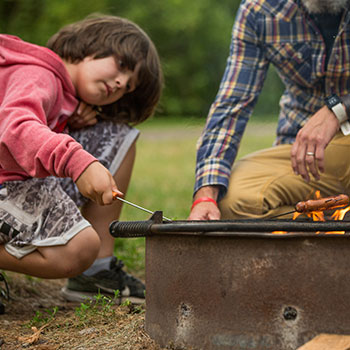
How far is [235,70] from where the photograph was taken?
10.0 ft

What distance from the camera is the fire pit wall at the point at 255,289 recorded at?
5.57 feet

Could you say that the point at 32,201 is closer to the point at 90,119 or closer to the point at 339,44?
the point at 90,119

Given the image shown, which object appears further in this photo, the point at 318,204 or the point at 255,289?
the point at 318,204

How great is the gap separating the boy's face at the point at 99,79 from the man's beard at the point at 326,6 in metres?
0.86

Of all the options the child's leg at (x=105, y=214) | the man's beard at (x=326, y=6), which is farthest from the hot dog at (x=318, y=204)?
the child's leg at (x=105, y=214)

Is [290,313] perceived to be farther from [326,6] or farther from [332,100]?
[326,6]

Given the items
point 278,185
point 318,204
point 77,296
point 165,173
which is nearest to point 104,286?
point 77,296

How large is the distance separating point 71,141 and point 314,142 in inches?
38.1

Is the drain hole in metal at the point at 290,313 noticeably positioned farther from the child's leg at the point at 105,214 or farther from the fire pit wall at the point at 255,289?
the child's leg at the point at 105,214

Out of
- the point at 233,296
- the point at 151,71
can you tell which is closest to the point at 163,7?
the point at 151,71

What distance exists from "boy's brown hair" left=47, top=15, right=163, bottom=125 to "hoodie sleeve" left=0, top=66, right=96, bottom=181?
0.43 metres

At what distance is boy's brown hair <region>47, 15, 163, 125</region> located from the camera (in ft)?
9.83

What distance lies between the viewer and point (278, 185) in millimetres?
2947

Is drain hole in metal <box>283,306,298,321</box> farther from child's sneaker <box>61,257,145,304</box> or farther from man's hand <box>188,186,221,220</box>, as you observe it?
child's sneaker <box>61,257,145,304</box>
